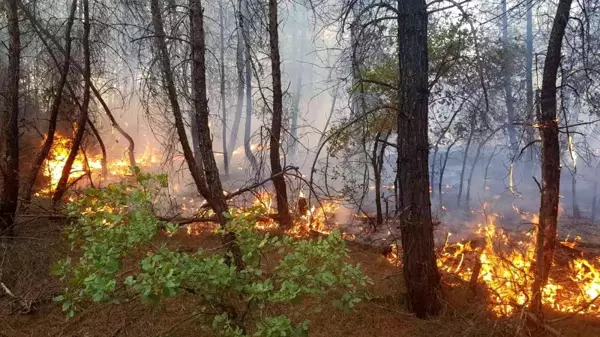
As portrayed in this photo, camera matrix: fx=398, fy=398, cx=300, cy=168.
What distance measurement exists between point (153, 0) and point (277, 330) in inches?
234

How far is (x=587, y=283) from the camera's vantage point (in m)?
7.48

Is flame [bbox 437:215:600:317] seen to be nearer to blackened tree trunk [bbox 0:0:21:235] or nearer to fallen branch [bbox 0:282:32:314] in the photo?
fallen branch [bbox 0:282:32:314]

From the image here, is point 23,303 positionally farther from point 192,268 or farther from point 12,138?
point 192,268

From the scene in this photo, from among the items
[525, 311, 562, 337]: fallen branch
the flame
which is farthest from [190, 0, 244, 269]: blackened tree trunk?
[525, 311, 562, 337]: fallen branch

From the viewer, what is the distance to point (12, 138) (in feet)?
27.9

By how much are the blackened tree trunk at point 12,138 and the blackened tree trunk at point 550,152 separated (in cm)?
1003

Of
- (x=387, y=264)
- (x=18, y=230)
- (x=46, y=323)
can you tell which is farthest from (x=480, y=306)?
(x=18, y=230)

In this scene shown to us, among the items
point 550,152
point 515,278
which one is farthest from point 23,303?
point 550,152

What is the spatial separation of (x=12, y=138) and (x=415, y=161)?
8.30 meters

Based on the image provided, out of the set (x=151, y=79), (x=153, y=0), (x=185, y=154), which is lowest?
(x=185, y=154)

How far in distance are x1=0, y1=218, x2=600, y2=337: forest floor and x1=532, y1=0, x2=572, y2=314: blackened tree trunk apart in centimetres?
113

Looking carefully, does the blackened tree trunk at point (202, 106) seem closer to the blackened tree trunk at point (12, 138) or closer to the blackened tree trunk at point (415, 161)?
the blackened tree trunk at point (415, 161)

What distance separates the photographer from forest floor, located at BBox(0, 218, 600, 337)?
5863 millimetres

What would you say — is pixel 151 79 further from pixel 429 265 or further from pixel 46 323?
pixel 429 265
